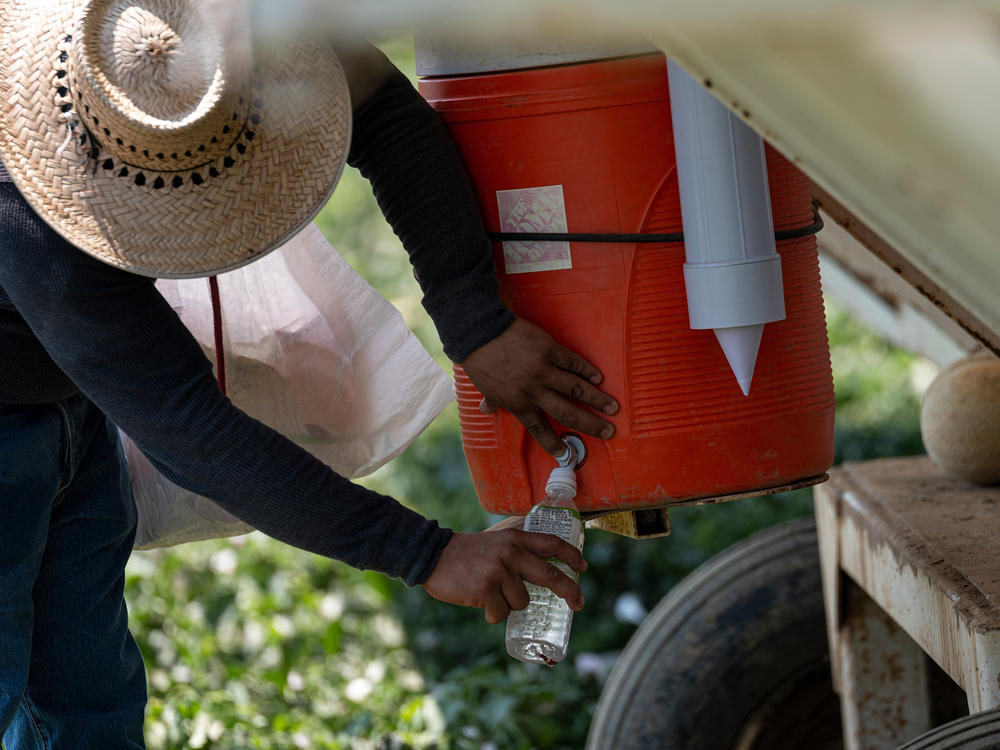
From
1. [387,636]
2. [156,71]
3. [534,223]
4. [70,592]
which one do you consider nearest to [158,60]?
[156,71]

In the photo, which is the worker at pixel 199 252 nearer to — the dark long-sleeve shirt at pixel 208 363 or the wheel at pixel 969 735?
the dark long-sleeve shirt at pixel 208 363

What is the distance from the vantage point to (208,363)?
1461 millimetres

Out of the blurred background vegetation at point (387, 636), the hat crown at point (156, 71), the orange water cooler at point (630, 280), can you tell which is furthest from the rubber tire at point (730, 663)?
the hat crown at point (156, 71)

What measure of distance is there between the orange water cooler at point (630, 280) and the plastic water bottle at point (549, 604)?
5 cm

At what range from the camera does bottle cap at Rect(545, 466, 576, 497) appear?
1.59 meters

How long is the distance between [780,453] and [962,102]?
1042mm

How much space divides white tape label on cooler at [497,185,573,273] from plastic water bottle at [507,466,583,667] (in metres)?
0.29

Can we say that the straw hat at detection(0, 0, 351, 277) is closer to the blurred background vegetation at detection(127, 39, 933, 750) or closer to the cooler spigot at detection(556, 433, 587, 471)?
the cooler spigot at detection(556, 433, 587, 471)

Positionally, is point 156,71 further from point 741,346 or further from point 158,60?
point 741,346

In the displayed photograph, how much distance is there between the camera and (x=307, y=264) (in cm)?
196

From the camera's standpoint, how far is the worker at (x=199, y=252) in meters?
1.27

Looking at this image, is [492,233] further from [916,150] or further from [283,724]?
[283,724]

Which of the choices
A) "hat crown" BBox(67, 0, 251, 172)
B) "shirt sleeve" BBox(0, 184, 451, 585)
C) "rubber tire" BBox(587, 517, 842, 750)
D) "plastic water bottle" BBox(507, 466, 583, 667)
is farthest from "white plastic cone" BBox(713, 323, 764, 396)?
"rubber tire" BBox(587, 517, 842, 750)

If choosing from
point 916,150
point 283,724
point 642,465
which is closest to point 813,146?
point 916,150
